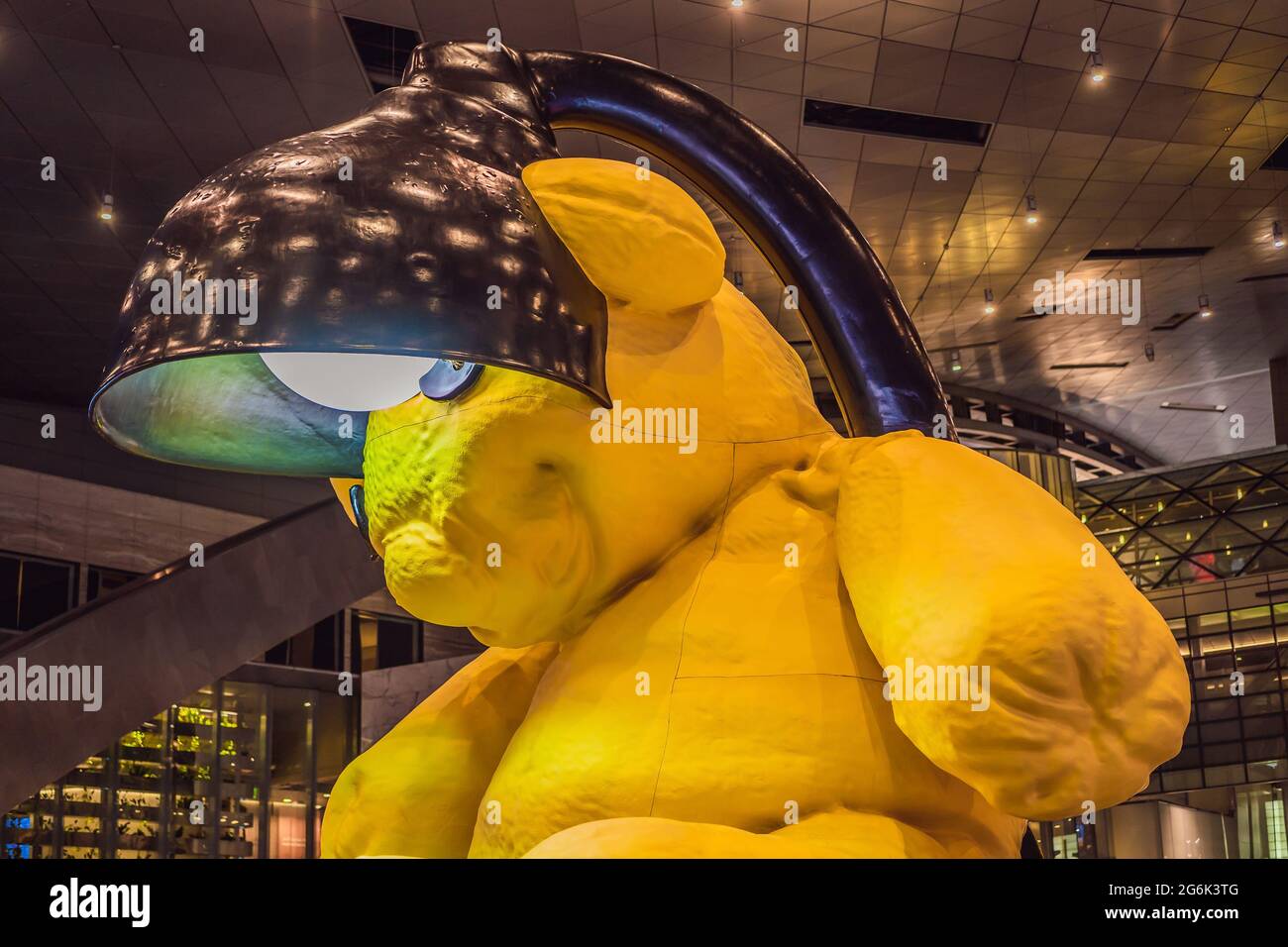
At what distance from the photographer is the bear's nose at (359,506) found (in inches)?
92.8

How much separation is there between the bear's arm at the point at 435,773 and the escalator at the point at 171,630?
3076mm

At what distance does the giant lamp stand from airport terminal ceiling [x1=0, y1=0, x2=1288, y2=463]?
6.15m

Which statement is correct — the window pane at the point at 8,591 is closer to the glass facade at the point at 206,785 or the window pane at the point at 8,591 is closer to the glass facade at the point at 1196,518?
the glass facade at the point at 206,785

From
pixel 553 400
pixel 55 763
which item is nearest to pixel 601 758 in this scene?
pixel 553 400

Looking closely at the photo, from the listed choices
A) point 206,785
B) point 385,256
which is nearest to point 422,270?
point 385,256

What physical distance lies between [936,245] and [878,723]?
1109cm

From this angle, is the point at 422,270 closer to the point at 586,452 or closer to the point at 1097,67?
the point at 586,452

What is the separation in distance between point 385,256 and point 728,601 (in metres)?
0.80

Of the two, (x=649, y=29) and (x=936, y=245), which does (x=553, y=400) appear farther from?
(x=936, y=245)

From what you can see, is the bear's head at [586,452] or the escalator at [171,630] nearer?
the bear's head at [586,452]

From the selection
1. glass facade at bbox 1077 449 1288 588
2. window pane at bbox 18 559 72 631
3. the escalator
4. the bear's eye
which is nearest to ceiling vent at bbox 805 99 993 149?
the escalator

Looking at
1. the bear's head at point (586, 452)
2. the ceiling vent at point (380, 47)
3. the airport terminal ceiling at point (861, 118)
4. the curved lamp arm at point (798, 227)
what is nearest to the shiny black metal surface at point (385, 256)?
the bear's head at point (586, 452)

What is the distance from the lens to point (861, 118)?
1008 cm

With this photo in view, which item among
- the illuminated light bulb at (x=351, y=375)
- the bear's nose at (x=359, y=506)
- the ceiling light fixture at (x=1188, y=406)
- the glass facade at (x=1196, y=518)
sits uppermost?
the ceiling light fixture at (x=1188, y=406)
